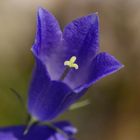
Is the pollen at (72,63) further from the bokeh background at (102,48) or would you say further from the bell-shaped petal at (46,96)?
the bokeh background at (102,48)

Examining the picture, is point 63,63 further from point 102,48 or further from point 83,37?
point 102,48

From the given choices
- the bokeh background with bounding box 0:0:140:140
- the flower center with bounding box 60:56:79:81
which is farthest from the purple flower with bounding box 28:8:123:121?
the bokeh background with bounding box 0:0:140:140

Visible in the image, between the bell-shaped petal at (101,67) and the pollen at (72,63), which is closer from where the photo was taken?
the bell-shaped petal at (101,67)

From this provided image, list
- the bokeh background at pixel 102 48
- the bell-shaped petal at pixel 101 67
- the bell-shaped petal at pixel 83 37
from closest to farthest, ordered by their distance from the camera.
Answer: the bell-shaped petal at pixel 101 67
the bell-shaped petal at pixel 83 37
the bokeh background at pixel 102 48

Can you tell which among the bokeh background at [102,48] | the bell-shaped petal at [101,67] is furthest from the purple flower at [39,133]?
the bokeh background at [102,48]

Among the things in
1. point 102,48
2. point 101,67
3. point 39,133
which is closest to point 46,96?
point 39,133

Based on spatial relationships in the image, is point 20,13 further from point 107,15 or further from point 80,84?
point 80,84
